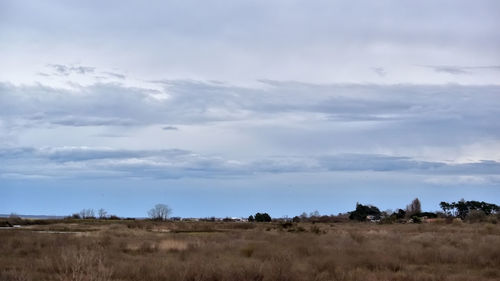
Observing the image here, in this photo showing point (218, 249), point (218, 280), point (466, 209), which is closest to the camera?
point (218, 280)

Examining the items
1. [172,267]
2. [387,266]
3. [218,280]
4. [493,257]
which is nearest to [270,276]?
[218,280]

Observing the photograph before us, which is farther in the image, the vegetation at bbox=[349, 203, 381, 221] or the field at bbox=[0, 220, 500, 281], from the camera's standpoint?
the vegetation at bbox=[349, 203, 381, 221]

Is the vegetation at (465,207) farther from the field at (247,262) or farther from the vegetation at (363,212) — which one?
the field at (247,262)

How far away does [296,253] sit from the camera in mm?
26172

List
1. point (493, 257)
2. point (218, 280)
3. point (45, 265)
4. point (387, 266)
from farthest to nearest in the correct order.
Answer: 1. point (493, 257)
2. point (387, 266)
3. point (45, 265)
4. point (218, 280)

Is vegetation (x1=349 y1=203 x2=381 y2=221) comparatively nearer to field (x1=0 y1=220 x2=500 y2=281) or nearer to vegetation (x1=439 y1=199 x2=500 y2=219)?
vegetation (x1=439 y1=199 x2=500 y2=219)

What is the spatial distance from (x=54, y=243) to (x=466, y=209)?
504ft

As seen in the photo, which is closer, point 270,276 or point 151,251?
point 270,276

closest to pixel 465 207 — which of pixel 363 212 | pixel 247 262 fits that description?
pixel 363 212

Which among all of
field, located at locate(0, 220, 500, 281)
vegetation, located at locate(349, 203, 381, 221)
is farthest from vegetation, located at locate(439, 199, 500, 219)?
field, located at locate(0, 220, 500, 281)

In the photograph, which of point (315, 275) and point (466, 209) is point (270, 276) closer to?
point (315, 275)

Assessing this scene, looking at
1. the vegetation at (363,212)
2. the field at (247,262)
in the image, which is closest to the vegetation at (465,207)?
the vegetation at (363,212)

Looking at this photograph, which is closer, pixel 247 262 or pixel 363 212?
pixel 247 262

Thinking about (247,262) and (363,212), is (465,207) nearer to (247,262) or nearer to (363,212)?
(363,212)
